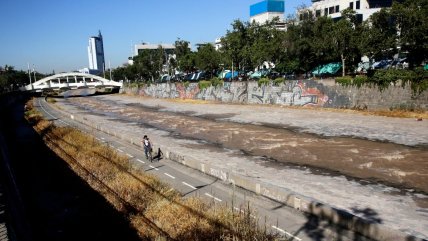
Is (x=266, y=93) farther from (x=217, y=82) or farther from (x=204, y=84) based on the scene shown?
(x=204, y=84)

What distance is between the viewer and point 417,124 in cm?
3225

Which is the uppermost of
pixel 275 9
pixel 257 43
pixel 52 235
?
pixel 275 9

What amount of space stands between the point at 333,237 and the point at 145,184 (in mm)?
10465

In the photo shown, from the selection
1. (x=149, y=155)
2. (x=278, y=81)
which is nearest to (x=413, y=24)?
(x=278, y=81)

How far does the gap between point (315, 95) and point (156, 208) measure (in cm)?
3530

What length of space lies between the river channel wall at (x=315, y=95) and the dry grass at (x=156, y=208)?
28.7 meters

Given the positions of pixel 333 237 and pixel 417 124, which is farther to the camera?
pixel 417 124

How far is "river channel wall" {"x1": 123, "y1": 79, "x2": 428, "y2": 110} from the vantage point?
1467 inches

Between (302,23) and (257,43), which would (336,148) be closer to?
(302,23)

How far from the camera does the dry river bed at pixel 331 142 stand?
64.6 ft

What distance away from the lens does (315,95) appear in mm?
46500

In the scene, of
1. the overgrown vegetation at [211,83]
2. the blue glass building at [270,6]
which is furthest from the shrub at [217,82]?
the blue glass building at [270,6]

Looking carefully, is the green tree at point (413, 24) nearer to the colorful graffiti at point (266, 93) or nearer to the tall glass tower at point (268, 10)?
the colorful graffiti at point (266, 93)

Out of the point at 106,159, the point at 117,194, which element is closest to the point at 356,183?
the point at 117,194
